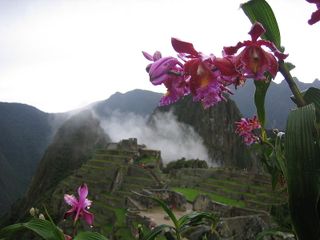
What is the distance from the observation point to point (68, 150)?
210 feet

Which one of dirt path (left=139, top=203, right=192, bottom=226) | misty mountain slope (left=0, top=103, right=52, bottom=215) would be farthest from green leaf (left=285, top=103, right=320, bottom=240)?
misty mountain slope (left=0, top=103, right=52, bottom=215)

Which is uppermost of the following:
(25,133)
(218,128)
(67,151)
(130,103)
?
(130,103)

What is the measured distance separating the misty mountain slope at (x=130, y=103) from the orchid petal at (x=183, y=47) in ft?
264

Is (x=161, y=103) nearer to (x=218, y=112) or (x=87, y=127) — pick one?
(x=218, y=112)

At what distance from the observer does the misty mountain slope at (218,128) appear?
185 ft

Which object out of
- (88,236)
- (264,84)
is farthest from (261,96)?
(88,236)

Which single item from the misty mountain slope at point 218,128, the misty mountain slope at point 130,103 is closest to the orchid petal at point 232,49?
the misty mountain slope at point 218,128

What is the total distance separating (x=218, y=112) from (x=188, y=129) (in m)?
6.41

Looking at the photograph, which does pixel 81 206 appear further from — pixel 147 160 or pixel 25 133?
pixel 25 133

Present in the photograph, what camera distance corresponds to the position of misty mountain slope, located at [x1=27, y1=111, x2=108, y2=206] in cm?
5659

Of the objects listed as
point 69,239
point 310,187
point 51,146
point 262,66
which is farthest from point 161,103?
point 51,146

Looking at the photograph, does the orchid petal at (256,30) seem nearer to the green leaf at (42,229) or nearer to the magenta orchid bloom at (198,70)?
the magenta orchid bloom at (198,70)

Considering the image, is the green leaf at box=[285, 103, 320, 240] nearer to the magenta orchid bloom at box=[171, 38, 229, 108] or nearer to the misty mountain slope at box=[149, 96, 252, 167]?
the magenta orchid bloom at box=[171, 38, 229, 108]

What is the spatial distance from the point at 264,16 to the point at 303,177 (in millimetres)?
340
